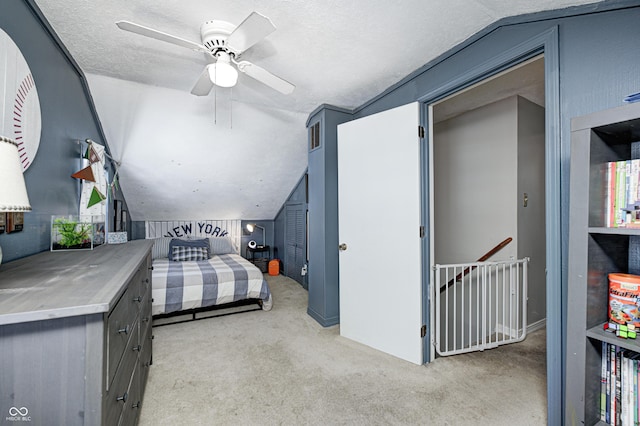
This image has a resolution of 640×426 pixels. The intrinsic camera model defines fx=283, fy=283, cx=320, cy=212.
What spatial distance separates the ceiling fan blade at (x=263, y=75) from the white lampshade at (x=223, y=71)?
96 mm

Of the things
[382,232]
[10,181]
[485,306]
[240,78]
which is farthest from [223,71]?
[485,306]

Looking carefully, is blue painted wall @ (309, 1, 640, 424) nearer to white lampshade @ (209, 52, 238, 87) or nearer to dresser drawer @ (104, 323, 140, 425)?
white lampshade @ (209, 52, 238, 87)

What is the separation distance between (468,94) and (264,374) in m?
3.10

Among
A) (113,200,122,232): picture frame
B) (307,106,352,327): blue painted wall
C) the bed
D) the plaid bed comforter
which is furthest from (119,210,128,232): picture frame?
(307,106,352,327): blue painted wall

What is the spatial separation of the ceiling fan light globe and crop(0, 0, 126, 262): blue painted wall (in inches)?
36.7

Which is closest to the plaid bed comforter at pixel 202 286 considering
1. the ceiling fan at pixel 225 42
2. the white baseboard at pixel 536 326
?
the ceiling fan at pixel 225 42

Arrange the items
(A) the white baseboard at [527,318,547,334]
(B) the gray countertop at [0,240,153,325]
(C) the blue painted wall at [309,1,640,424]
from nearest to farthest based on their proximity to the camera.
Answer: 1. (B) the gray countertop at [0,240,153,325]
2. (C) the blue painted wall at [309,1,640,424]
3. (A) the white baseboard at [527,318,547,334]

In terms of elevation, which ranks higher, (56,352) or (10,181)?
(10,181)

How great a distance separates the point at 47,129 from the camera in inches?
67.9

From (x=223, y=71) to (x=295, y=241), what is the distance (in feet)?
11.6

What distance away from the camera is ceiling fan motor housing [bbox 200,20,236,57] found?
1.70 m

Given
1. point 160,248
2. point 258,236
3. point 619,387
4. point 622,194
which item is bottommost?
point 619,387

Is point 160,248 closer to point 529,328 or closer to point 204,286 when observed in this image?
point 204,286

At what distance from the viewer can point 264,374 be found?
7.13ft
